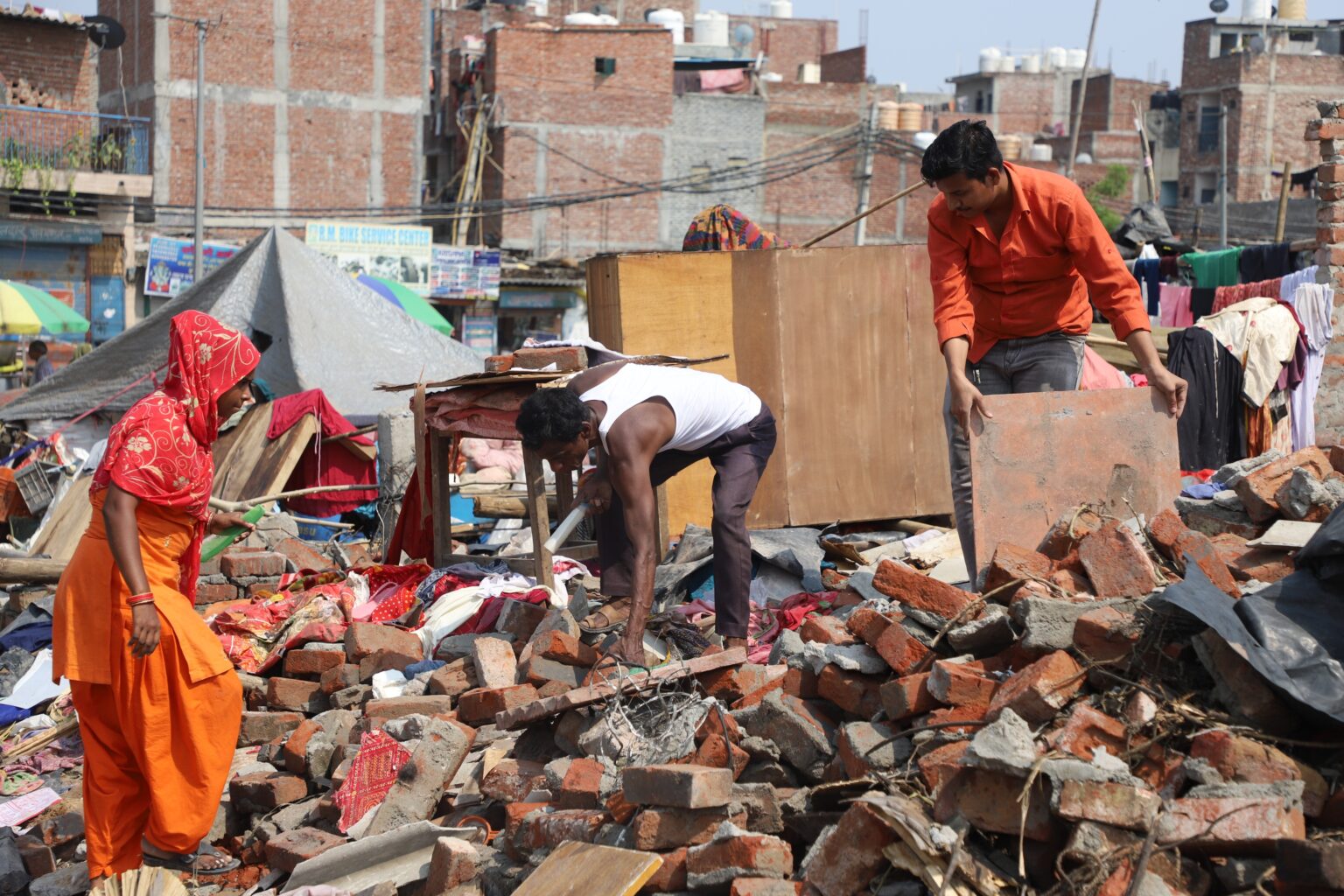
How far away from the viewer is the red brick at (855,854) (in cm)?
303

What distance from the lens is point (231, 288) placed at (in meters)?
12.0

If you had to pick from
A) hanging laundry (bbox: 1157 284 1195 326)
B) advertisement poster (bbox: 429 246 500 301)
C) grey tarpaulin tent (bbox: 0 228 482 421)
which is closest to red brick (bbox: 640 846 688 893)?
grey tarpaulin tent (bbox: 0 228 482 421)

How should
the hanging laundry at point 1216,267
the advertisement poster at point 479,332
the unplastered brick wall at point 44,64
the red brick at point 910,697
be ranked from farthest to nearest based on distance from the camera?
the advertisement poster at point 479,332, the unplastered brick wall at point 44,64, the hanging laundry at point 1216,267, the red brick at point 910,697

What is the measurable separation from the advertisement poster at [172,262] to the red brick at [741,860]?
2220 centimetres

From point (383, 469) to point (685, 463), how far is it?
354cm

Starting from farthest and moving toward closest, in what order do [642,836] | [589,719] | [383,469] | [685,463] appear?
1. [383,469]
2. [685,463]
3. [589,719]
4. [642,836]

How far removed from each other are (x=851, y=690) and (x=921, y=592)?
38 cm

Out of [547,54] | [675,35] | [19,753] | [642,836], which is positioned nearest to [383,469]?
[19,753]

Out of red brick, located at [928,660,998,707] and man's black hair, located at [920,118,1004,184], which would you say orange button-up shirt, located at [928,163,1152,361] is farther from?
red brick, located at [928,660,998,707]

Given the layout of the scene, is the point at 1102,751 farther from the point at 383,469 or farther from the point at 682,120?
the point at 682,120

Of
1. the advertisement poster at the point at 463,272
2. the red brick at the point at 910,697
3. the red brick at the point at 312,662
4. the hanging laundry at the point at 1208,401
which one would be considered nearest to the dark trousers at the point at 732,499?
the red brick at the point at 312,662

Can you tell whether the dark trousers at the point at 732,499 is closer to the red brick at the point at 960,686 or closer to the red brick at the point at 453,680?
the red brick at the point at 453,680

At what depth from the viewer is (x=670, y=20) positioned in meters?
38.9

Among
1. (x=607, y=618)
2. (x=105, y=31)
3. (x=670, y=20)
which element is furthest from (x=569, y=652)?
(x=670, y=20)
